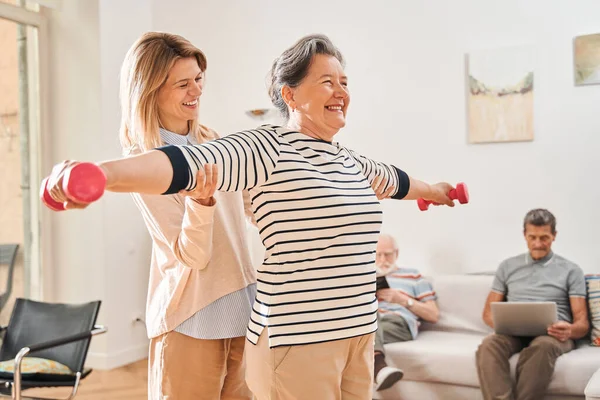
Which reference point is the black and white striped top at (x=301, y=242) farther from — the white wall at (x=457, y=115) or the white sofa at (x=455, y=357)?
the white wall at (x=457, y=115)

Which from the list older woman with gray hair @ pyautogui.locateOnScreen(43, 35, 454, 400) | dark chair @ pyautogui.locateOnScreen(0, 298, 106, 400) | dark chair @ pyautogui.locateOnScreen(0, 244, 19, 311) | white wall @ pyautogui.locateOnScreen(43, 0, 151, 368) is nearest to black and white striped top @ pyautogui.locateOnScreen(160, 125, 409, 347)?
older woman with gray hair @ pyautogui.locateOnScreen(43, 35, 454, 400)

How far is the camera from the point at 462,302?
4.19 m

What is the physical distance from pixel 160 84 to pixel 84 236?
12.0 ft

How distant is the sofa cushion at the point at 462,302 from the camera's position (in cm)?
414

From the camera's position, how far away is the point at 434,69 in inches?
182

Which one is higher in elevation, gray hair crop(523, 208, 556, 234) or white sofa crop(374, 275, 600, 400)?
gray hair crop(523, 208, 556, 234)

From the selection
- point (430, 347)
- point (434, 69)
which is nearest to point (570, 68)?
point (434, 69)

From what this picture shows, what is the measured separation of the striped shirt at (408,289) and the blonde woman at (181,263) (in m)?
2.49

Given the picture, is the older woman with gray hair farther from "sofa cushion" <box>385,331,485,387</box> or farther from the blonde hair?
"sofa cushion" <box>385,331,485,387</box>

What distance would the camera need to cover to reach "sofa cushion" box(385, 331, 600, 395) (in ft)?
11.4

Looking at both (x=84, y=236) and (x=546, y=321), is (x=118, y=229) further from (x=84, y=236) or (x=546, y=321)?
(x=546, y=321)

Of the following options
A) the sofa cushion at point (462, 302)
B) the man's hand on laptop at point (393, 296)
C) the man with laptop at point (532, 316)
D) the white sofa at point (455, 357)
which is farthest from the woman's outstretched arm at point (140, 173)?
the sofa cushion at point (462, 302)

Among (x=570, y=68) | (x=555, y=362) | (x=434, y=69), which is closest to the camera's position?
(x=555, y=362)

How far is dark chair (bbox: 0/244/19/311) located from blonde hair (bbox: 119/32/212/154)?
3676 millimetres
